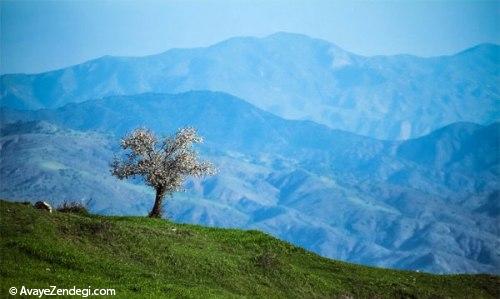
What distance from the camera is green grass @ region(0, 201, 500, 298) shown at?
107 ft

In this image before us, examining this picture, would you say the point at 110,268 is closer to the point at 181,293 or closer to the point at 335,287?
the point at 181,293

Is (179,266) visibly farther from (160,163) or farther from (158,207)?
(160,163)

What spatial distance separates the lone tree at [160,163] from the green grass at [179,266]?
9242mm

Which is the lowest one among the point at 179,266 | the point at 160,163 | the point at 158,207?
the point at 158,207

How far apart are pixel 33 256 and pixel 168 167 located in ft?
106

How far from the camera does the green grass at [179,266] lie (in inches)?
1282

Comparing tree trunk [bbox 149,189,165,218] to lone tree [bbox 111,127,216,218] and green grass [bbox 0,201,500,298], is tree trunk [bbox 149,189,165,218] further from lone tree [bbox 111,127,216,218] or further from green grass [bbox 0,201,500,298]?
green grass [bbox 0,201,500,298]

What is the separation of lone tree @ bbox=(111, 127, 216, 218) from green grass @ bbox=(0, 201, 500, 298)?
30.3ft

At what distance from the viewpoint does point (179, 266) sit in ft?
131

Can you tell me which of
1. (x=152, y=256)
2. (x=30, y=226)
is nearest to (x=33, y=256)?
(x=30, y=226)

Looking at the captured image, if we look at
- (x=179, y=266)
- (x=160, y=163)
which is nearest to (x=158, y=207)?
(x=160, y=163)

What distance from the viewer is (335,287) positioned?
45469 mm

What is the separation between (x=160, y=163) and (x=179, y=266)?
86.5 feet

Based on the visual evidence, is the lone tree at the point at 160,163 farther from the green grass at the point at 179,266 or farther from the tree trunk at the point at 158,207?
the green grass at the point at 179,266
